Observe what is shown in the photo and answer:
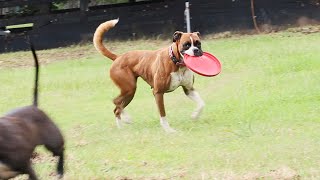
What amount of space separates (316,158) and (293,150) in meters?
0.45

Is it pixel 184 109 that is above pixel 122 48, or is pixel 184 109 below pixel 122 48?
above

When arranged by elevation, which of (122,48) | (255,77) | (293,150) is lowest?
(122,48)

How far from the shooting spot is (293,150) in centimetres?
712

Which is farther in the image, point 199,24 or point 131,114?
point 199,24

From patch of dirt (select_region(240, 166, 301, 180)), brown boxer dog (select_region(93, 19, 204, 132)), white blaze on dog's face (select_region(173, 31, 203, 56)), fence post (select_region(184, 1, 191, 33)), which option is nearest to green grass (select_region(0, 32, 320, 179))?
patch of dirt (select_region(240, 166, 301, 180))

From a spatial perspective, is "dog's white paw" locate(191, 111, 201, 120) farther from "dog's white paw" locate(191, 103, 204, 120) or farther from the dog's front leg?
the dog's front leg

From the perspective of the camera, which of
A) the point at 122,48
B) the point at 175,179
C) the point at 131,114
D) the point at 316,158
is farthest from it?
the point at 122,48

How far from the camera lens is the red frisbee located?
870 cm

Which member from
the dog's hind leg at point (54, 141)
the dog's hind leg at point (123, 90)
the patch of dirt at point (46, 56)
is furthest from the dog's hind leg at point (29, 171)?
the patch of dirt at point (46, 56)

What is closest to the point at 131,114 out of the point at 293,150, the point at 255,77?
the point at 255,77

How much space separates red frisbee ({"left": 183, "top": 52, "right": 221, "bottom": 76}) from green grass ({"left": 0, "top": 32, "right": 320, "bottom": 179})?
0.68 metres

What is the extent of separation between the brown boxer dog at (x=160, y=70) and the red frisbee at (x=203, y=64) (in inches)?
4.0

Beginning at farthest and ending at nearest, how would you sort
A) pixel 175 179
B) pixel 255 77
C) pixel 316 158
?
pixel 255 77, pixel 316 158, pixel 175 179

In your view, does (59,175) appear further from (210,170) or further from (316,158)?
(316,158)
